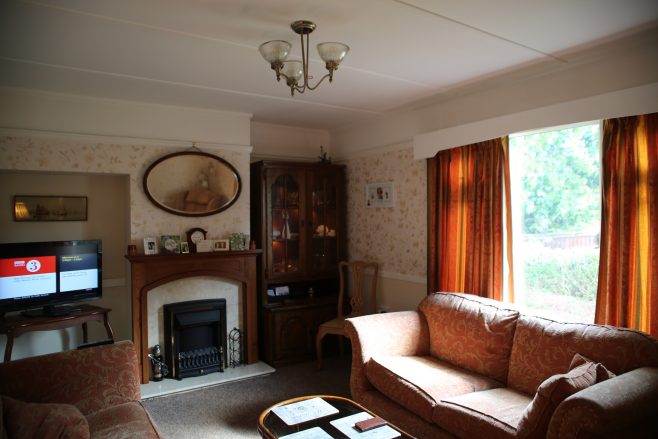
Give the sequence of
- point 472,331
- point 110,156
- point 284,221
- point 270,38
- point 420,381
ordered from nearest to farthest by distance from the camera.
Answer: point 270,38 < point 420,381 < point 472,331 < point 110,156 < point 284,221

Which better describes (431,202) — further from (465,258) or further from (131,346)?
(131,346)

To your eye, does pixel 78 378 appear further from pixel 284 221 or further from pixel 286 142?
pixel 286 142

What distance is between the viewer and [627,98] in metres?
2.58

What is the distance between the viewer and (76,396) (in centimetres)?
238

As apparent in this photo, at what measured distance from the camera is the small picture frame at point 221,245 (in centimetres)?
425

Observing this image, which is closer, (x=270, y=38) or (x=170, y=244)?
(x=270, y=38)

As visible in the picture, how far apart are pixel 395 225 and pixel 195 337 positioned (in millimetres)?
2209

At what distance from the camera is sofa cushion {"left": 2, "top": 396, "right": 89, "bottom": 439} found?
1863mm

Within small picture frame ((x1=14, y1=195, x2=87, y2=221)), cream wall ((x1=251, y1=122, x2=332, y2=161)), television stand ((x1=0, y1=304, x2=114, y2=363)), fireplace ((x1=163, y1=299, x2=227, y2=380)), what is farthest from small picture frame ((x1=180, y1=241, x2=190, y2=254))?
cream wall ((x1=251, y1=122, x2=332, y2=161))

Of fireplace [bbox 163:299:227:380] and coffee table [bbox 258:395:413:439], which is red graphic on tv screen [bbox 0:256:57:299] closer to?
fireplace [bbox 163:299:227:380]

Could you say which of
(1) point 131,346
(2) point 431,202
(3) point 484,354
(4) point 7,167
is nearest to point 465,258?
(2) point 431,202

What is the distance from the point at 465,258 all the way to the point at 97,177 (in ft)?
11.3

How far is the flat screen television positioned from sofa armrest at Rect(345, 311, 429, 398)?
221cm

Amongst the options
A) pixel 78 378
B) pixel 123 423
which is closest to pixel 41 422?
pixel 123 423
